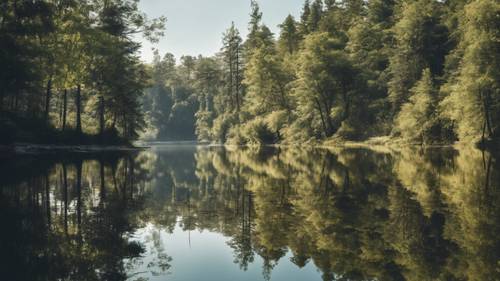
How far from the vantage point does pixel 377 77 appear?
73312 millimetres

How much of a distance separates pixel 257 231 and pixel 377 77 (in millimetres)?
66741

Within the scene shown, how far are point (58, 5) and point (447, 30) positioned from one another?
52.0m

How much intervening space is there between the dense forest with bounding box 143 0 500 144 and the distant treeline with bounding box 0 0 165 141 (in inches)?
440

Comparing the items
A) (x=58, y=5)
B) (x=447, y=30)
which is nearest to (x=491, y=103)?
(x=447, y=30)

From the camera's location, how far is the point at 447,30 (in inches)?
2579

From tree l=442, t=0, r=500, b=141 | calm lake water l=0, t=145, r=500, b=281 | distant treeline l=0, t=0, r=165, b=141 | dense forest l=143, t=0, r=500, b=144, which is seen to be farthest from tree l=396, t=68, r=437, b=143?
calm lake water l=0, t=145, r=500, b=281

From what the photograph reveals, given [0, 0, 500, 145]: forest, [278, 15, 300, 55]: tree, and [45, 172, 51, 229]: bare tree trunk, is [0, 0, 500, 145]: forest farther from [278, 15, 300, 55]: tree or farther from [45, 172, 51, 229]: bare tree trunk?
[45, 172, 51, 229]: bare tree trunk

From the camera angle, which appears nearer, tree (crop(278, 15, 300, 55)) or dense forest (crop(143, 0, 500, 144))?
dense forest (crop(143, 0, 500, 144))

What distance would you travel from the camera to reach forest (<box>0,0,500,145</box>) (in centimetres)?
4475

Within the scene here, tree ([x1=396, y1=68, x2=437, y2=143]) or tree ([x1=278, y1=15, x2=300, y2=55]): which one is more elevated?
tree ([x1=278, y1=15, x2=300, y2=55])

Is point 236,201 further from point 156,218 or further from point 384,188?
point 384,188

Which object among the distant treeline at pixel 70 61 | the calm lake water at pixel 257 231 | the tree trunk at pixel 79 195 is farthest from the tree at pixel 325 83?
the calm lake water at pixel 257 231

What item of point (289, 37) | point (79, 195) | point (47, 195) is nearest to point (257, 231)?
point (79, 195)

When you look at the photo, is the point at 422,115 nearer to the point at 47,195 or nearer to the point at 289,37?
the point at 289,37
